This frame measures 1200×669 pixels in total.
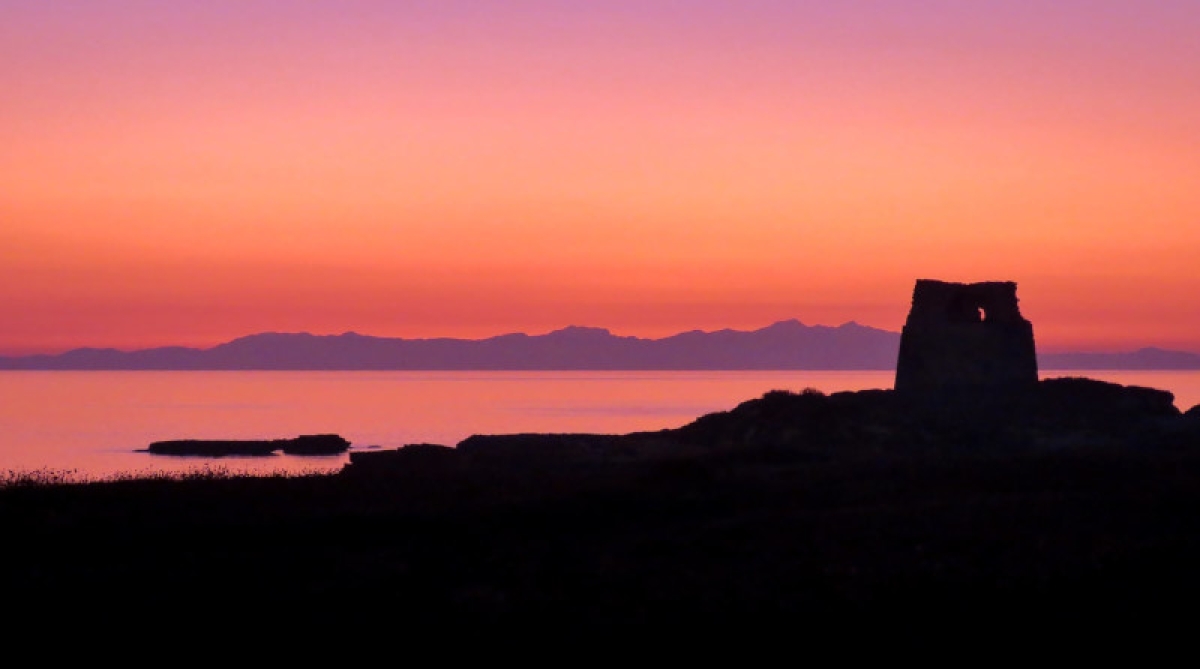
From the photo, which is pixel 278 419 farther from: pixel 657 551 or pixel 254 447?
pixel 657 551

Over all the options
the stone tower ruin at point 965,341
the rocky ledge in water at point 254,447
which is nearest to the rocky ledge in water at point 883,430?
the stone tower ruin at point 965,341

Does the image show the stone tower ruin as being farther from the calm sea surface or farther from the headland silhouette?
the calm sea surface

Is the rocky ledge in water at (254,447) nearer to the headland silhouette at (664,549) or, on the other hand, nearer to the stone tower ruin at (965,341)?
the stone tower ruin at (965,341)

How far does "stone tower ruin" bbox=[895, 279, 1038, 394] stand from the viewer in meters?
50.1

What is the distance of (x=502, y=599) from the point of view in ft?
48.0

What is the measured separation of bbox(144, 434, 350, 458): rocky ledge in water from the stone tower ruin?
39.4m

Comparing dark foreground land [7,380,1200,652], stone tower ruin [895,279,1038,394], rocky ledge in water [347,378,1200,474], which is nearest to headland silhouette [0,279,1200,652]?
dark foreground land [7,380,1200,652]

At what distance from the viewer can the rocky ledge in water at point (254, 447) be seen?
253 ft

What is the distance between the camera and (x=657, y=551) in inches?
709

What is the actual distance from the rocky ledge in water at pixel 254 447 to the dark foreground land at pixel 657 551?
48504mm

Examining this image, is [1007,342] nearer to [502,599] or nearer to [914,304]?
[914,304]

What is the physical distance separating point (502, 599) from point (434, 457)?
2450cm

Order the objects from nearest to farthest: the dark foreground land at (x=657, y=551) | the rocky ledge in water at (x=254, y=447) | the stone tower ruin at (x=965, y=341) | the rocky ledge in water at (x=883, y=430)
A: the dark foreground land at (x=657, y=551)
the rocky ledge in water at (x=883, y=430)
the stone tower ruin at (x=965, y=341)
the rocky ledge in water at (x=254, y=447)

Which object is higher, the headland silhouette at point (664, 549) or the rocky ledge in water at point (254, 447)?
the headland silhouette at point (664, 549)
